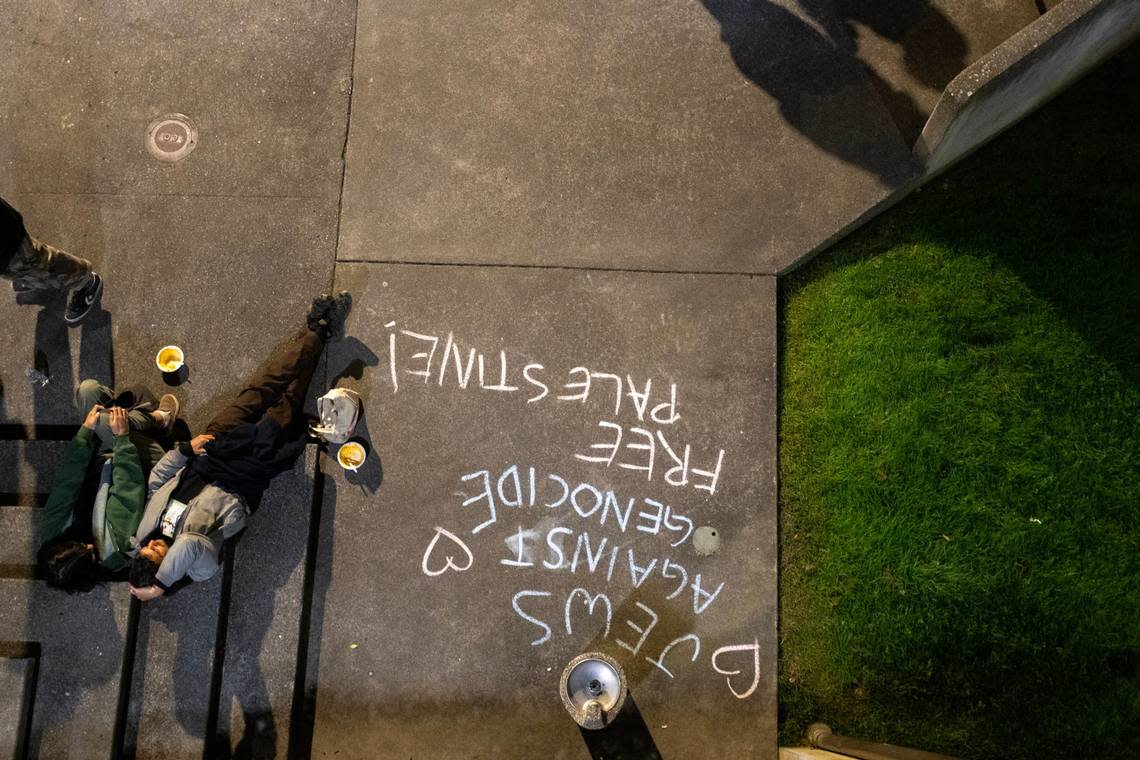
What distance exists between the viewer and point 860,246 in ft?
18.2

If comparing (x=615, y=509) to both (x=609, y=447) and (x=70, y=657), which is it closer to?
(x=609, y=447)

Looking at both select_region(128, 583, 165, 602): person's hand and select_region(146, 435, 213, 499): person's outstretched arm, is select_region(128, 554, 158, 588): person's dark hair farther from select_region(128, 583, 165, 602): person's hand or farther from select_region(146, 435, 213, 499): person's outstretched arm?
select_region(146, 435, 213, 499): person's outstretched arm

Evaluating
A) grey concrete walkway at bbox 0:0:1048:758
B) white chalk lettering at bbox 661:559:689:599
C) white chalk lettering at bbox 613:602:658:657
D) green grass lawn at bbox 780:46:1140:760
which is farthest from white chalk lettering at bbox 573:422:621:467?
green grass lawn at bbox 780:46:1140:760

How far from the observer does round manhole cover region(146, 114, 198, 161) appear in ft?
19.2

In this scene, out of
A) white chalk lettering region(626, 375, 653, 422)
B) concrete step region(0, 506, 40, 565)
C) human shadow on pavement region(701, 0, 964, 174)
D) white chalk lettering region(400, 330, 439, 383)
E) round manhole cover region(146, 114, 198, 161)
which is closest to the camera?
concrete step region(0, 506, 40, 565)

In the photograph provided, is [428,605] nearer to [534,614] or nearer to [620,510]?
[534,614]

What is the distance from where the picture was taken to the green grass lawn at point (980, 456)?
4.91m

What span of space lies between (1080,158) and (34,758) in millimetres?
8191

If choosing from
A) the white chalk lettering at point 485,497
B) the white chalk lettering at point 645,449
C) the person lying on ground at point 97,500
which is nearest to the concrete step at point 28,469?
the person lying on ground at point 97,500

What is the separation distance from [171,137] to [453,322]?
2.68 m

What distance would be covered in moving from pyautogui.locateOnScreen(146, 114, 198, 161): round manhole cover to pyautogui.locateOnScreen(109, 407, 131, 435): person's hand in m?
2.04

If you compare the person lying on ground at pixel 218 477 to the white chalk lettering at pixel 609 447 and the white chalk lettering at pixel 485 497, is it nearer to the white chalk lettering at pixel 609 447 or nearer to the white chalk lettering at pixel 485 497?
the white chalk lettering at pixel 485 497

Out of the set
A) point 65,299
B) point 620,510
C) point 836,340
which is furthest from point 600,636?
point 65,299

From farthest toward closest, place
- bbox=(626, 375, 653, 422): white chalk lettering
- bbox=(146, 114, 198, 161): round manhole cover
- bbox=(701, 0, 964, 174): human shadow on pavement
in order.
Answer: bbox=(146, 114, 198, 161): round manhole cover, bbox=(701, 0, 964, 174): human shadow on pavement, bbox=(626, 375, 653, 422): white chalk lettering
